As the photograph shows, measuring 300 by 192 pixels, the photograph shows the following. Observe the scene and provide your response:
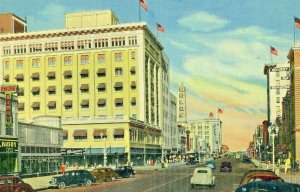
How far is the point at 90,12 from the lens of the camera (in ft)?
409

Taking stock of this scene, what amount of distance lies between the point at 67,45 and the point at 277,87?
9622 centimetres

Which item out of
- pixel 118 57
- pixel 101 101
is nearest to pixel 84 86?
pixel 101 101

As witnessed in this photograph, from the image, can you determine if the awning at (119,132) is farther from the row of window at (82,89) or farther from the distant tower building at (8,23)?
the distant tower building at (8,23)

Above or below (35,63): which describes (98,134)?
below

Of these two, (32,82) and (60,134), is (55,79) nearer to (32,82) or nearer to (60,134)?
(32,82)

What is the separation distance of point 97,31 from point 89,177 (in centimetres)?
7760

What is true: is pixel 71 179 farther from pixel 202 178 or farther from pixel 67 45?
pixel 67 45

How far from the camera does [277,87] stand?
187 metres

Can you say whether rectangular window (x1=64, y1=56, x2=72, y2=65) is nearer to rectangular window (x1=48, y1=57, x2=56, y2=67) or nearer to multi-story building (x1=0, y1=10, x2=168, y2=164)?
multi-story building (x1=0, y1=10, x2=168, y2=164)

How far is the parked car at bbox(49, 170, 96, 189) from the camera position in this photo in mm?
40703

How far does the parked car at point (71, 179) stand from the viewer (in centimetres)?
4070

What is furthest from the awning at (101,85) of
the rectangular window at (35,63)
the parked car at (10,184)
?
the parked car at (10,184)

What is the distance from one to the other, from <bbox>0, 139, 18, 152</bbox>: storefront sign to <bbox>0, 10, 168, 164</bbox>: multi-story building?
5453 centimetres

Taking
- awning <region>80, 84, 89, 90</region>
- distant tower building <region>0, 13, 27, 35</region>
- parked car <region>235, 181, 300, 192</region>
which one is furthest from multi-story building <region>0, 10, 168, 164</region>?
parked car <region>235, 181, 300, 192</region>
